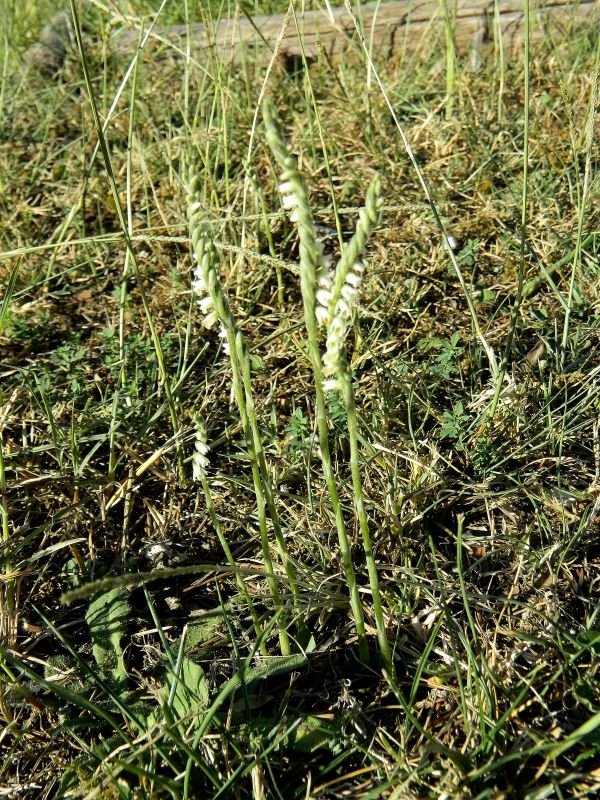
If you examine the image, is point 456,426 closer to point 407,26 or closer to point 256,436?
point 256,436

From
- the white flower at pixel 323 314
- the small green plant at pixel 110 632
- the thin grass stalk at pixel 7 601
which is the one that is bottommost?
the small green plant at pixel 110 632

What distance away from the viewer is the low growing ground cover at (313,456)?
138 cm

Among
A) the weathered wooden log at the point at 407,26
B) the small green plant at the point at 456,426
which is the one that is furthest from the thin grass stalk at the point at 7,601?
the weathered wooden log at the point at 407,26

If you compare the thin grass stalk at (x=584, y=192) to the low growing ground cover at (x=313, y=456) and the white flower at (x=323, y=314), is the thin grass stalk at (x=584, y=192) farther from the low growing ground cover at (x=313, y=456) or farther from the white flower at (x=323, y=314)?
the white flower at (x=323, y=314)

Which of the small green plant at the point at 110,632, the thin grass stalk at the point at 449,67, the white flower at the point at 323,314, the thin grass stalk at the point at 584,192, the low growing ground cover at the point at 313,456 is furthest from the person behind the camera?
the thin grass stalk at the point at 449,67

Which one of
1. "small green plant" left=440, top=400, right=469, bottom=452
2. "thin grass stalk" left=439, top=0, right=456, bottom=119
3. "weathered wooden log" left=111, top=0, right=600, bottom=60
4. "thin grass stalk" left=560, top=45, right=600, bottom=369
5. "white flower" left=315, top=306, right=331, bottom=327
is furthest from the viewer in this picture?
"weathered wooden log" left=111, top=0, right=600, bottom=60

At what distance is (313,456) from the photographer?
1.99 metres

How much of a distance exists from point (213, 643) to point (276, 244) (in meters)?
1.48

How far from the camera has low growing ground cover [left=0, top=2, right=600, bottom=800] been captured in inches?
54.2

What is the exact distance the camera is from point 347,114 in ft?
9.82

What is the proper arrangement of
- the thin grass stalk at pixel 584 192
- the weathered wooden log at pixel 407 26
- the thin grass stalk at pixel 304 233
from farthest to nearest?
the weathered wooden log at pixel 407 26 → the thin grass stalk at pixel 584 192 → the thin grass stalk at pixel 304 233

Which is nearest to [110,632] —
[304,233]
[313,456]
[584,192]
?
[313,456]

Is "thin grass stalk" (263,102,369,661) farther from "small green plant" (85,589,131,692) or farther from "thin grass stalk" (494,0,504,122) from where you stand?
"thin grass stalk" (494,0,504,122)

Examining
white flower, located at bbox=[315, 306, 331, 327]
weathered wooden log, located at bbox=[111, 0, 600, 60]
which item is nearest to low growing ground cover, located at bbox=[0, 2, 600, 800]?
white flower, located at bbox=[315, 306, 331, 327]
